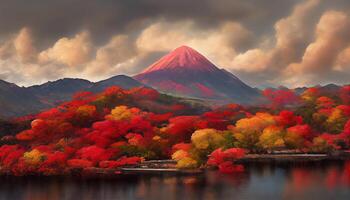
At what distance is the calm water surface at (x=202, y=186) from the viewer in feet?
139

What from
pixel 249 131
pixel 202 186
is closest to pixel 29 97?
pixel 249 131

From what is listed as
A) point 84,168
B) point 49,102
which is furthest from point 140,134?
point 49,102

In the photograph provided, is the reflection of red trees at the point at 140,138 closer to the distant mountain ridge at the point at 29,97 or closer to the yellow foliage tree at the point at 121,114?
the yellow foliage tree at the point at 121,114

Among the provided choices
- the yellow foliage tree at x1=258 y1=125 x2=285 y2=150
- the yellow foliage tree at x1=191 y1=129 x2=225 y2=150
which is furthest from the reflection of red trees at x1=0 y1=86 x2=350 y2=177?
the yellow foliage tree at x1=191 y1=129 x2=225 y2=150

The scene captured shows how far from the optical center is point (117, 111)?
75.0m

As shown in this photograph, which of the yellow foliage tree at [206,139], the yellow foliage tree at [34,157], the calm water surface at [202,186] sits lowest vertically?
the calm water surface at [202,186]

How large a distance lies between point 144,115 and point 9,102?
9052cm

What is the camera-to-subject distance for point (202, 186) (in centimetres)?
4653

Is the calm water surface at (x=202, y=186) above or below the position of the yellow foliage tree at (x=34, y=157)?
below

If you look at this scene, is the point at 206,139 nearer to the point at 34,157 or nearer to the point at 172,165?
the point at 172,165

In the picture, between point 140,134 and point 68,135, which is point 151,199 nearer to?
point 140,134

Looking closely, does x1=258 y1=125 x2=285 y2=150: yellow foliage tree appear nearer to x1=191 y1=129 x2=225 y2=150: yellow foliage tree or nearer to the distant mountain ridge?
x1=191 y1=129 x2=225 y2=150: yellow foliage tree

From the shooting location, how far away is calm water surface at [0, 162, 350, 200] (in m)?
42.5

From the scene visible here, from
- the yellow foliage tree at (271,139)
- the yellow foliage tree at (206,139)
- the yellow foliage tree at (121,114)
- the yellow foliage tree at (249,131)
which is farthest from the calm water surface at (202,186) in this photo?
the yellow foliage tree at (121,114)
